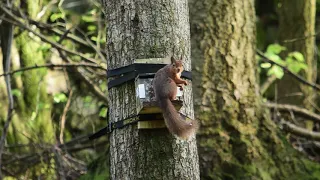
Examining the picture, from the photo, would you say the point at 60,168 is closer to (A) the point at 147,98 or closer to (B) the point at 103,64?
(B) the point at 103,64

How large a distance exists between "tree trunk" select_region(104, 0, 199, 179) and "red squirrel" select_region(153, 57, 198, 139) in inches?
7.5

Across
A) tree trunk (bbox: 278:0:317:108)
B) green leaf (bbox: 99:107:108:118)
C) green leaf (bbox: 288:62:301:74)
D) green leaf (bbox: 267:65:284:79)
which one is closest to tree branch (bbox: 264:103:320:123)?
green leaf (bbox: 288:62:301:74)

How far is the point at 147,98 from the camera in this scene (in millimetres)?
2438

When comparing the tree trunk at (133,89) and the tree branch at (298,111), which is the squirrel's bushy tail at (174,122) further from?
the tree branch at (298,111)

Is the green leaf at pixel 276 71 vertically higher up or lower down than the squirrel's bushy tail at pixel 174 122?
higher up

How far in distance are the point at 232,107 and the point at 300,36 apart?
130 inches

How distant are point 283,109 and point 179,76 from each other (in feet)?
11.9

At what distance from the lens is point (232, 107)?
420 centimetres

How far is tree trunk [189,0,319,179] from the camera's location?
410cm

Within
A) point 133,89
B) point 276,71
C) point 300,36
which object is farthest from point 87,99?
point 133,89

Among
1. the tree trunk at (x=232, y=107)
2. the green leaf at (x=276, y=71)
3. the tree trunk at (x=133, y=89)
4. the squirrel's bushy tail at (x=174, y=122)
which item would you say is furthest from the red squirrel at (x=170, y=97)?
the green leaf at (x=276, y=71)

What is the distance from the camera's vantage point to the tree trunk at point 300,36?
7023mm

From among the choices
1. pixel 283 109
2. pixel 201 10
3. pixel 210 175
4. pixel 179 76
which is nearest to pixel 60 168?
pixel 210 175

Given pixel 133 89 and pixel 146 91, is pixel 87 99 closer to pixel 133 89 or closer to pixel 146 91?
pixel 133 89
